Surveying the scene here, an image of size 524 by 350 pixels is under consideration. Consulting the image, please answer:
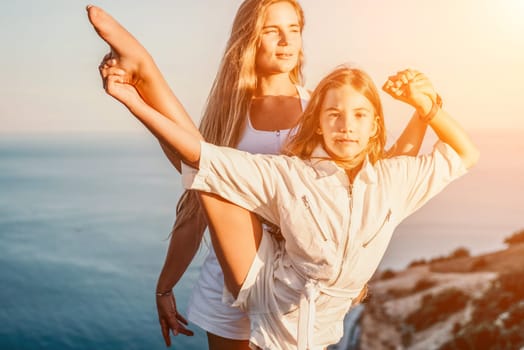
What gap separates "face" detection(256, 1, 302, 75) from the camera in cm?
185

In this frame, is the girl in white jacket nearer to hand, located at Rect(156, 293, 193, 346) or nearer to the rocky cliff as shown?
hand, located at Rect(156, 293, 193, 346)

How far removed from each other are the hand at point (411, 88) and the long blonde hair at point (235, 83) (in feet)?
1.18

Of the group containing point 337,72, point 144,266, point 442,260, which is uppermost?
point 337,72

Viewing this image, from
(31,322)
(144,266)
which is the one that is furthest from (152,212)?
(31,322)

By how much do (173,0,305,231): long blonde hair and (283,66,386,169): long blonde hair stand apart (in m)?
0.22

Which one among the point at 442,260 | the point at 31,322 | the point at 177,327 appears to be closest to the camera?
the point at 177,327

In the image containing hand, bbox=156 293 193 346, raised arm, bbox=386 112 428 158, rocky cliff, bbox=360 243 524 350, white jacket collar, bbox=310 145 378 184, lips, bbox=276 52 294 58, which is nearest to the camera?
white jacket collar, bbox=310 145 378 184

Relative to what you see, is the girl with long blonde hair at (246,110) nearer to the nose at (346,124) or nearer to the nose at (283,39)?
the nose at (283,39)

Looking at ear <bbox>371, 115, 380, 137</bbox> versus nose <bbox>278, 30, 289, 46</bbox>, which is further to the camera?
nose <bbox>278, 30, 289, 46</bbox>

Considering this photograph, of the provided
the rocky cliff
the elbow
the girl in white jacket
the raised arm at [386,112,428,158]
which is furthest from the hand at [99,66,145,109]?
the rocky cliff

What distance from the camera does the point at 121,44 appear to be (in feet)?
5.07

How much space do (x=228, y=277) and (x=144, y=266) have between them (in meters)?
9.57

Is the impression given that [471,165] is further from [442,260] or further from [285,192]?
[442,260]

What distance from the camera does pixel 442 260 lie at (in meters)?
8.07
